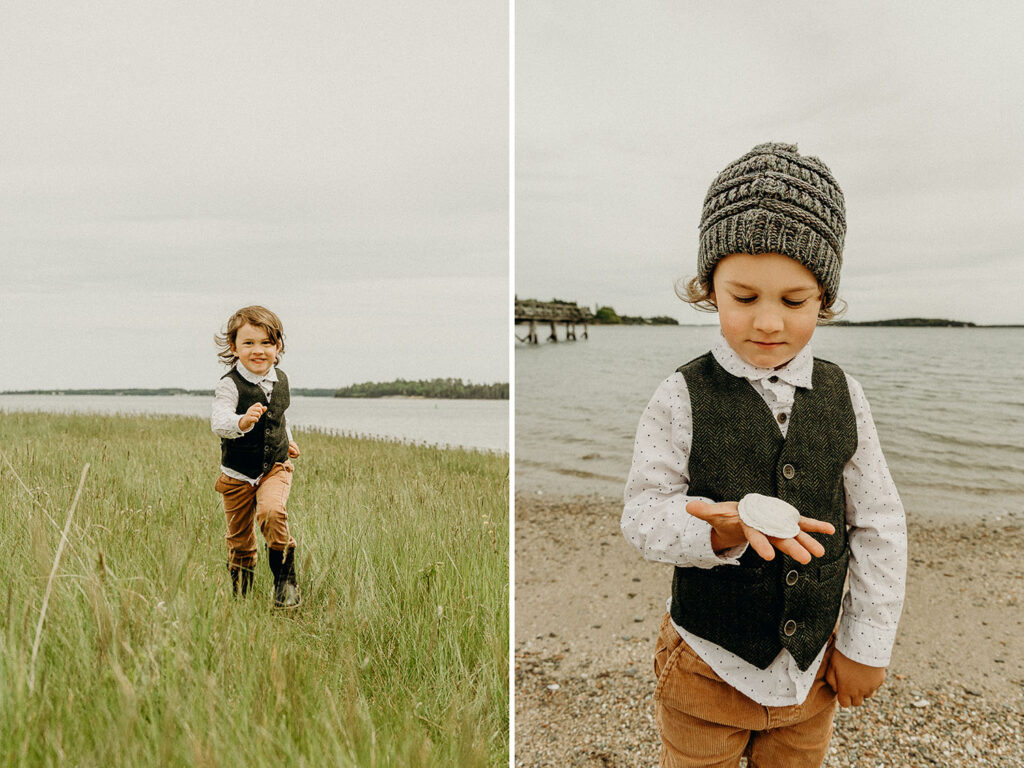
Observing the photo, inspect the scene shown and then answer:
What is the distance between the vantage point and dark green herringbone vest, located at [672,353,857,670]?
1066mm

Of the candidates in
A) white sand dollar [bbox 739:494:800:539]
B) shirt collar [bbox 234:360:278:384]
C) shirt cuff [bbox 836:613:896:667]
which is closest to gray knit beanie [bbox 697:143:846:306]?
white sand dollar [bbox 739:494:800:539]

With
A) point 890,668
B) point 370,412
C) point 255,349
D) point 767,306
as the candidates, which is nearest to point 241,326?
point 255,349

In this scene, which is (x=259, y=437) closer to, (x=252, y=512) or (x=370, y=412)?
(x=252, y=512)

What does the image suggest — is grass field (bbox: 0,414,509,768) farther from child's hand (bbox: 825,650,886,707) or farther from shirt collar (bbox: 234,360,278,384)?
child's hand (bbox: 825,650,886,707)

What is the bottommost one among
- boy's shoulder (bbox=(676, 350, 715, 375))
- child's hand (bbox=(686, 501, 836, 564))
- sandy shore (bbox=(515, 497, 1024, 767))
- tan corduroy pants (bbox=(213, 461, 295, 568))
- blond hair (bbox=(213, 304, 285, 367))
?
sandy shore (bbox=(515, 497, 1024, 767))

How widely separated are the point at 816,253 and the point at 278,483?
44.0 inches

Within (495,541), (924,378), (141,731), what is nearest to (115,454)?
(141,731)

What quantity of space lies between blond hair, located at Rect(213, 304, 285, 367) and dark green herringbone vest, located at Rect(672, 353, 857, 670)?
838 millimetres

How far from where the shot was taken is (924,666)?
2.17 meters

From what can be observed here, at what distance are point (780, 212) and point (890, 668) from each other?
1.78 m

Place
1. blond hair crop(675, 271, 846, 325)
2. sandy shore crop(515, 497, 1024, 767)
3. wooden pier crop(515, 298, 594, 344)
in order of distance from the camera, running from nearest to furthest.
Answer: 1. blond hair crop(675, 271, 846, 325)
2. sandy shore crop(515, 497, 1024, 767)
3. wooden pier crop(515, 298, 594, 344)

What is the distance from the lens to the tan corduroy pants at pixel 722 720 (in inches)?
44.6

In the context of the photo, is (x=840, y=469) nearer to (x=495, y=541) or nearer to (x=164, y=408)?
(x=495, y=541)

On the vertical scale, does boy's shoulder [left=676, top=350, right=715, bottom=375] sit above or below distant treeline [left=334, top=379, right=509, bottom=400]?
above
